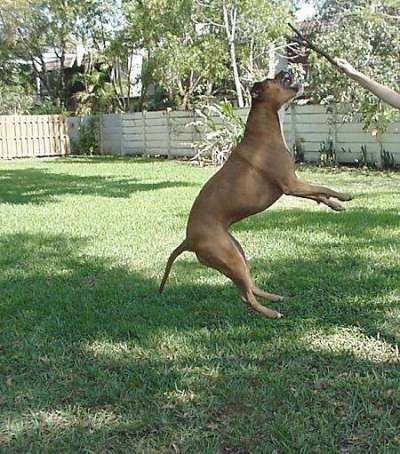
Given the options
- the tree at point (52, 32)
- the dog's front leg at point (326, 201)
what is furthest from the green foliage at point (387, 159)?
the tree at point (52, 32)

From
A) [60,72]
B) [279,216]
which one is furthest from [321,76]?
[60,72]

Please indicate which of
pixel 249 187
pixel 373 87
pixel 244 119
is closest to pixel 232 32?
pixel 244 119

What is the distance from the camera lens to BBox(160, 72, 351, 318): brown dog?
276cm

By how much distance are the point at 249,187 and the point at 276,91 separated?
18.1 inches

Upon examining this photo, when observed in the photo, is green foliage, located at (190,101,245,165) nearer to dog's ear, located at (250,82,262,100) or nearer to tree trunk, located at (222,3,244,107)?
tree trunk, located at (222,3,244,107)

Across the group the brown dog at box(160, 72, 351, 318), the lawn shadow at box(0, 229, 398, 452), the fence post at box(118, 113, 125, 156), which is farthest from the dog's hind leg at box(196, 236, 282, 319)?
the fence post at box(118, 113, 125, 156)

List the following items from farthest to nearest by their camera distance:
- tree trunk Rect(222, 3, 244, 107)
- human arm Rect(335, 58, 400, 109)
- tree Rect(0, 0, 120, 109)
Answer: tree Rect(0, 0, 120, 109) < tree trunk Rect(222, 3, 244, 107) < human arm Rect(335, 58, 400, 109)

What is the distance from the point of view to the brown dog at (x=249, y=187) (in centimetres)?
276

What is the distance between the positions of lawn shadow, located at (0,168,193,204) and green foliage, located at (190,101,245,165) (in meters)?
2.86

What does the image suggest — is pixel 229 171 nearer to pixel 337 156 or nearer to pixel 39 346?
pixel 39 346

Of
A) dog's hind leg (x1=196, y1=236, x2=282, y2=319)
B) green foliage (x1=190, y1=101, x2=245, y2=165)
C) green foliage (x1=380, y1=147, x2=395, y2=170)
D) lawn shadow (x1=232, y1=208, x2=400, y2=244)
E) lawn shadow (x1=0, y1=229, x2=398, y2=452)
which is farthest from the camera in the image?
green foliage (x1=190, y1=101, x2=245, y2=165)

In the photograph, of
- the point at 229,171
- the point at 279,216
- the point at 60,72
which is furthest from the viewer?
the point at 60,72

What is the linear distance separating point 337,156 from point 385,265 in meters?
9.32

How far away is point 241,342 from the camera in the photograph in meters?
3.65
